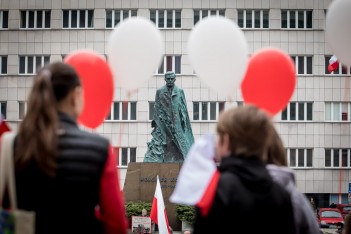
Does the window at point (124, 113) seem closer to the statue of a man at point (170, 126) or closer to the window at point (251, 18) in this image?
the window at point (251, 18)

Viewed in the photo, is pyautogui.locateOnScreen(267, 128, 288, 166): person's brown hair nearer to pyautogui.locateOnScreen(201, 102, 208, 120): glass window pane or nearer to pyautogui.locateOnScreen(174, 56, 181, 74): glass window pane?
pyautogui.locateOnScreen(201, 102, 208, 120): glass window pane

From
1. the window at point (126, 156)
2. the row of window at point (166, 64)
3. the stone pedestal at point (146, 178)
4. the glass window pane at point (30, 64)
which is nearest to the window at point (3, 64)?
the row of window at point (166, 64)

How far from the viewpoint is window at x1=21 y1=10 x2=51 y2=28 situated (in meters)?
47.2

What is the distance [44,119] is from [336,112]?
144 ft

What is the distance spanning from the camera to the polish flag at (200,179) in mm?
4137

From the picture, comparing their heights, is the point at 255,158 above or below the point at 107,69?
below

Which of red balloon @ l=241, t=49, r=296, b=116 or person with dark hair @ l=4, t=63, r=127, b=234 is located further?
red balloon @ l=241, t=49, r=296, b=116

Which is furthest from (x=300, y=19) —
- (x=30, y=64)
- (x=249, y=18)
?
(x=30, y=64)

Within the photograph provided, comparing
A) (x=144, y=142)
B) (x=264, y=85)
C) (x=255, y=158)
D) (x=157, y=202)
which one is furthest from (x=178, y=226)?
(x=144, y=142)

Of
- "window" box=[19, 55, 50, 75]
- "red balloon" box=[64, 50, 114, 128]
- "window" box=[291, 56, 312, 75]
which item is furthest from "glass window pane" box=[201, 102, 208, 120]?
"red balloon" box=[64, 50, 114, 128]

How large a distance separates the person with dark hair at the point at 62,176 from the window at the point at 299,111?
43257 mm

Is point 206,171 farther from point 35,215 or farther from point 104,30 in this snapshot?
point 104,30

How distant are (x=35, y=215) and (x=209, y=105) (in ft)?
139

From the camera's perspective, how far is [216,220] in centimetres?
410
